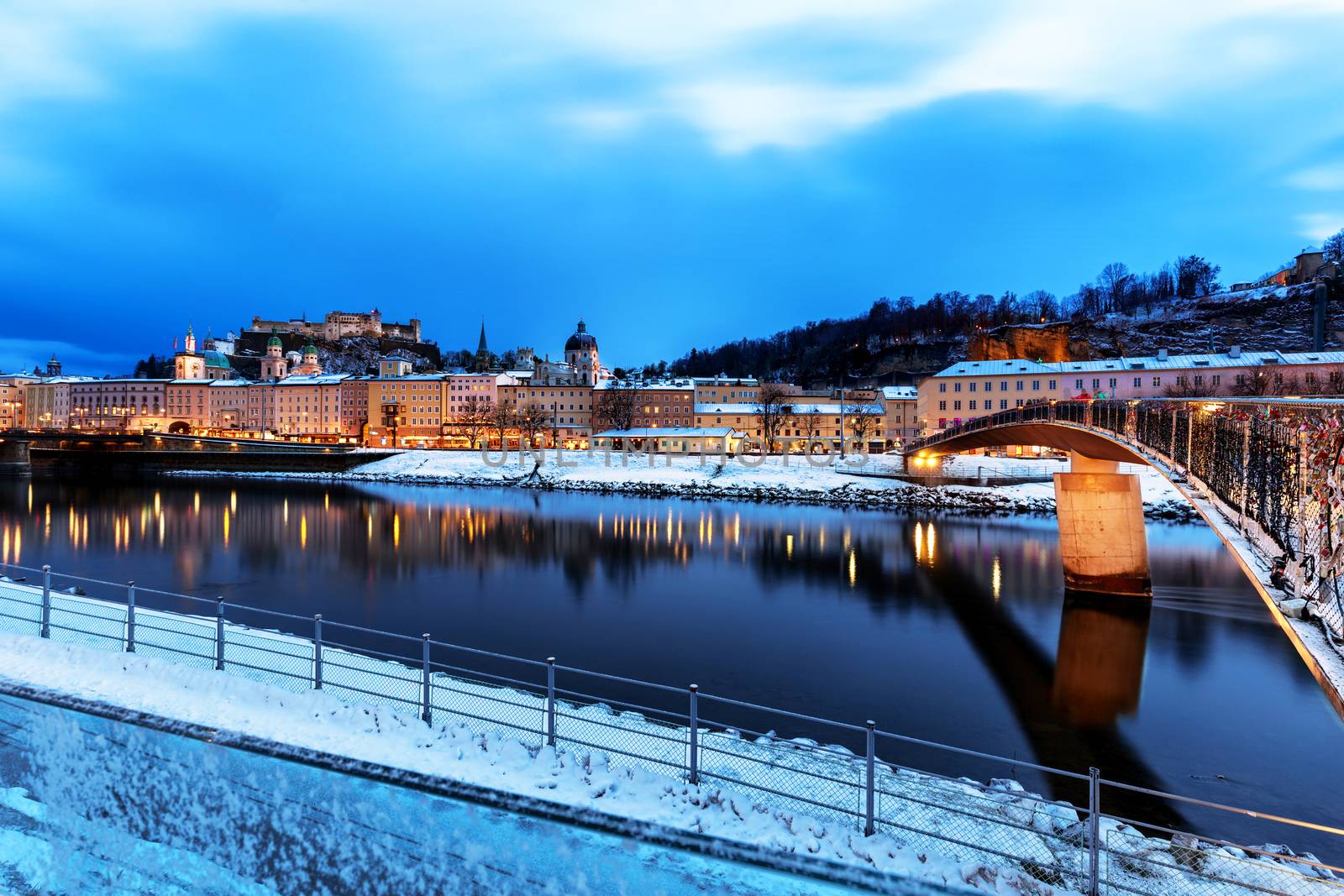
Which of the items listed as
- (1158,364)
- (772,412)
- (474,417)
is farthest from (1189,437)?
(474,417)

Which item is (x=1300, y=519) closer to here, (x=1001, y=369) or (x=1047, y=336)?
(x=1001, y=369)

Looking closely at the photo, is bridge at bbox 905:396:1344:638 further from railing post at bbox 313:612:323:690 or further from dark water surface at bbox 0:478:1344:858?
railing post at bbox 313:612:323:690

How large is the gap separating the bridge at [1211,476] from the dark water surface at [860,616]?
214cm

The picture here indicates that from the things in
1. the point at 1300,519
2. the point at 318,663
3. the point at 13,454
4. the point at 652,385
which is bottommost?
the point at 318,663

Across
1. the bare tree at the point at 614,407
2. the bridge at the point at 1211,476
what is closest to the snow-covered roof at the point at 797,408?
the bare tree at the point at 614,407

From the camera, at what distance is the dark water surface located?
12766mm

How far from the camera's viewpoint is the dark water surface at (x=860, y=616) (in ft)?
41.9

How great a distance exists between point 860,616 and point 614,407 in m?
90.0

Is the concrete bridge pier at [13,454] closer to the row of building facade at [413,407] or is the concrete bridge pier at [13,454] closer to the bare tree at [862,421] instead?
the row of building facade at [413,407]

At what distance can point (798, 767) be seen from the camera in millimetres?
8766

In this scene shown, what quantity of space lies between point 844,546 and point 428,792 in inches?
1198

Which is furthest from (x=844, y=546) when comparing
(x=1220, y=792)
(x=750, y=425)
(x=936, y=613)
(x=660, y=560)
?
(x=750, y=425)

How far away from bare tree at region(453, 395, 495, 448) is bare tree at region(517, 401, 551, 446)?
5124mm

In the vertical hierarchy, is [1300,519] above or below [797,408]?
below
